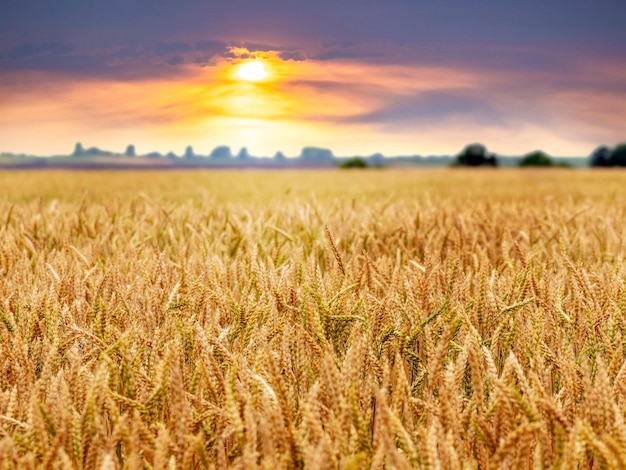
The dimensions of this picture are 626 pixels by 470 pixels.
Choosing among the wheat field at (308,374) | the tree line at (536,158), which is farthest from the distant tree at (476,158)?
the wheat field at (308,374)

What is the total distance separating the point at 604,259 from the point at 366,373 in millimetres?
1826

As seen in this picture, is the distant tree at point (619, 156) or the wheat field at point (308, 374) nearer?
the wheat field at point (308, 374)

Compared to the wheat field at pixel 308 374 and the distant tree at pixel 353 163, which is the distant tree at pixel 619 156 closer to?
the distant tree at pixel 353 163

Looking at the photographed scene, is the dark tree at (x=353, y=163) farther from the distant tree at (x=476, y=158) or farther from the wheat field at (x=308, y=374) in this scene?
the wheat field at (x=308, y=374)

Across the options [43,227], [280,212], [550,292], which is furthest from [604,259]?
[43,227]

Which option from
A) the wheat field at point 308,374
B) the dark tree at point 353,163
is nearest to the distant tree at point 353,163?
the dark tree at point 353,163

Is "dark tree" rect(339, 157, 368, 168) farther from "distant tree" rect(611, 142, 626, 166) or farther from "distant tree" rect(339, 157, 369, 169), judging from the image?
"distant tree" rect(611, 142, 626, 166)

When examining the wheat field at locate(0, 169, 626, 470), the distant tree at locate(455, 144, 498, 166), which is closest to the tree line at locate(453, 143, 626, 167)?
the distant tree at locate(455, 144, 498, 166)

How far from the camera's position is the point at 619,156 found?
194ft

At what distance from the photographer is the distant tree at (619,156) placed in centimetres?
5794

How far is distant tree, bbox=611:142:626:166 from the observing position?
57.9 meters

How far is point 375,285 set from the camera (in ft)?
6.43

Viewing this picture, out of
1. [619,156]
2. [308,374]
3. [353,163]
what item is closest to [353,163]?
[353,163]

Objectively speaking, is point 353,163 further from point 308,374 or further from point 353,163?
point 308,374
